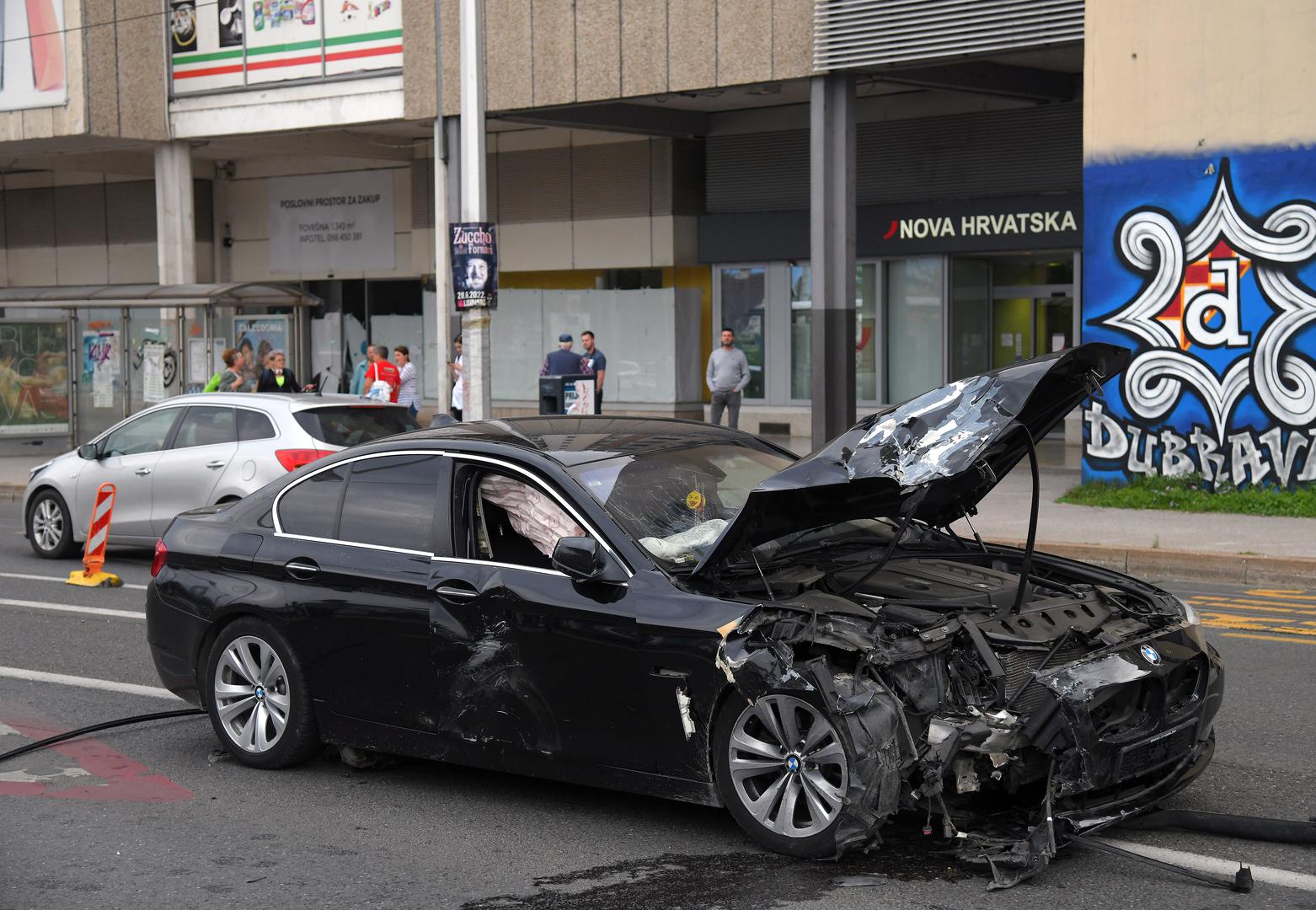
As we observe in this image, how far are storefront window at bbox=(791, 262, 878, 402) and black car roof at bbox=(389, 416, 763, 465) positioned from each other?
17599 mm

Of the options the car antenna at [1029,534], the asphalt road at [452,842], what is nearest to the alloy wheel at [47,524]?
the asphalt road at [452,842]

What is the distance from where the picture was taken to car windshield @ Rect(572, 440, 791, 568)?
19.8 ft

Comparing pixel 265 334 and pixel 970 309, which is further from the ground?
pixel 970 309

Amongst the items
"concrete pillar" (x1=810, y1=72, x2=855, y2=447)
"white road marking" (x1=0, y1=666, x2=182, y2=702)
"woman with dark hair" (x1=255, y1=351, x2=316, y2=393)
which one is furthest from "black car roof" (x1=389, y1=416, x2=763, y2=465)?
"woman with dark hair" (x1=255, y1=351, x2=316, y2=393)

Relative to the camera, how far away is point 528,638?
5977mm

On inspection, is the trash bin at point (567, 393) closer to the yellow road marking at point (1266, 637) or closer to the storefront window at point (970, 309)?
the storefront window at point (970, 309)

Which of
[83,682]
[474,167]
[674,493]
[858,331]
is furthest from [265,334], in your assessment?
[674,493]

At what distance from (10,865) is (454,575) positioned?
1960 mm

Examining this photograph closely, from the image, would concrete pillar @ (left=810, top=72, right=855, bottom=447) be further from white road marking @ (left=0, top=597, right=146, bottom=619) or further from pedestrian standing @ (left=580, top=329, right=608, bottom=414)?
white road marking @ (left=0, top=597, right=146, bottom=619)

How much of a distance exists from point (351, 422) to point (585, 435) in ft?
22.8

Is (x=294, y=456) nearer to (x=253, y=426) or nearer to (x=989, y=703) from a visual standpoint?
(x=253, y=426)

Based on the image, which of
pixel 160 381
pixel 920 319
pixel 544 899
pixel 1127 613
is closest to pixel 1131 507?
pixel 920 319

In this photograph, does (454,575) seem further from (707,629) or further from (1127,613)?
(1127,613)

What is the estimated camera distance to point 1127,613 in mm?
5918
